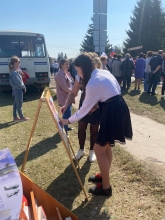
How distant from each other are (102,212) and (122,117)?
1.16 metres

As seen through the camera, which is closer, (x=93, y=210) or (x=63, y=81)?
(x=93, y=210)

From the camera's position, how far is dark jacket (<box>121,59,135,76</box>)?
9773 millimetres

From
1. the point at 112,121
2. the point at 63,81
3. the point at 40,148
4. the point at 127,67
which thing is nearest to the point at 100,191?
the point at 112,121

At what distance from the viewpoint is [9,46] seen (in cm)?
905

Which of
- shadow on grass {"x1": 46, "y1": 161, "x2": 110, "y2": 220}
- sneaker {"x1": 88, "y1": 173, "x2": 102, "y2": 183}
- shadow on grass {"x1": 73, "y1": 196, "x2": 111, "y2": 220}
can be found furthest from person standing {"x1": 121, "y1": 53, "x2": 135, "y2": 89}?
shadow on grass {"x1": 73, "y1": 196, "x2": 111, "y2": 220}

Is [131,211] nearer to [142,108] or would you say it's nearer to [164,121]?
[164,121]

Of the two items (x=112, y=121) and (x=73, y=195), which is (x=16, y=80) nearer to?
(x=73, y=195)

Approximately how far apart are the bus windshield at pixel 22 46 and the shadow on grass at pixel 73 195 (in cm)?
729

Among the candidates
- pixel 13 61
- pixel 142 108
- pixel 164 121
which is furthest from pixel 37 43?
pixel 164 121

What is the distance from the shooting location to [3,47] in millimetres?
8891

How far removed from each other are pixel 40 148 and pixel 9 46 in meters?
6.53

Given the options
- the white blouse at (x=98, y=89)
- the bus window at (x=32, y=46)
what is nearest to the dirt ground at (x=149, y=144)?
the white blouse at (x=98, y=89)

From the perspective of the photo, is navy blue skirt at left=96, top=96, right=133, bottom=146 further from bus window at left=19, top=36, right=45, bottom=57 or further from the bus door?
bus window at left=19, top=36, right=45, bottom=57

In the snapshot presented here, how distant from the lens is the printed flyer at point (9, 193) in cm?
142
